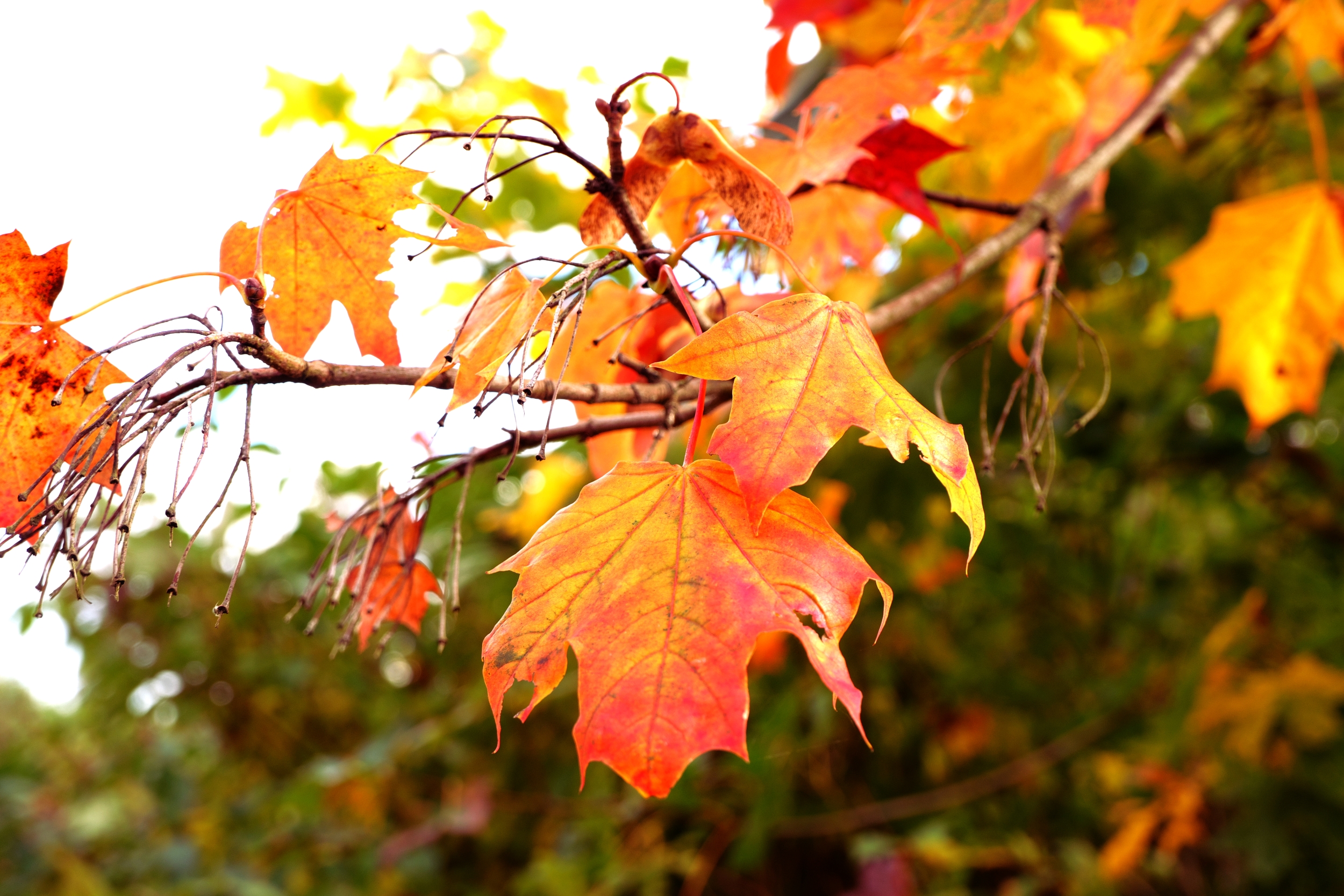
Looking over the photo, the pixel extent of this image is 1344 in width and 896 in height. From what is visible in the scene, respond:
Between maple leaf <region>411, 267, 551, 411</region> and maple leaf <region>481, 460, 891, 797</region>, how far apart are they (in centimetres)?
10

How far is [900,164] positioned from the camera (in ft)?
3.12

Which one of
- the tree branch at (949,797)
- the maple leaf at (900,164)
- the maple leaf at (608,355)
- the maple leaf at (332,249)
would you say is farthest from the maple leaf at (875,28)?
the tree branch at (949,797)

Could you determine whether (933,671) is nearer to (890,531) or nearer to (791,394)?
(890,531)

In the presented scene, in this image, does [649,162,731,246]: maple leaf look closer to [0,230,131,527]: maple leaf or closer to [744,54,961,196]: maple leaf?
[744,54,961,196]: maple leaf

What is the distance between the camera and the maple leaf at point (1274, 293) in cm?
128

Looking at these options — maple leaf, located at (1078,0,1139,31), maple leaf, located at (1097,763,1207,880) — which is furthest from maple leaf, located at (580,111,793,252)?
maple leaf, located at (1097,763,1207,880)

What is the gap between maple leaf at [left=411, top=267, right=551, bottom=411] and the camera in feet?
1.73

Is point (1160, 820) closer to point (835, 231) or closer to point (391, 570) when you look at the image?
point (835, 231)

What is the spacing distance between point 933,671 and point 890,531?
1093 mm

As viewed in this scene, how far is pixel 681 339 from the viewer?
0.91m

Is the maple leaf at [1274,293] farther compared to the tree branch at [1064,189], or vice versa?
the maple leaf at [1274,293]

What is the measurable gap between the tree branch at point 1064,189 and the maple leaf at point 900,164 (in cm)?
7

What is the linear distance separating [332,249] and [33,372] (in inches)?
8.5

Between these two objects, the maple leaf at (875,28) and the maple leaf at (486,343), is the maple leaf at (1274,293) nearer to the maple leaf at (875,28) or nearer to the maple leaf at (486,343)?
the maple leaf at (875,28)
